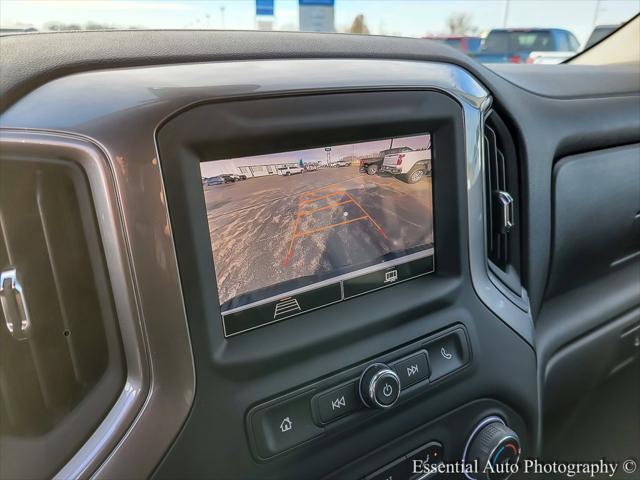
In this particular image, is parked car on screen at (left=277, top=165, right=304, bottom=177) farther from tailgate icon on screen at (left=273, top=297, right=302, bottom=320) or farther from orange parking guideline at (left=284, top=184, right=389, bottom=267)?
tailgate icon on screen at (left=273, top=297, right=302, bottom=320)

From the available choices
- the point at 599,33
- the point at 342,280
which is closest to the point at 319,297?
the point at 342,280

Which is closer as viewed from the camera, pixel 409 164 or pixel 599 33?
pixel 409 164

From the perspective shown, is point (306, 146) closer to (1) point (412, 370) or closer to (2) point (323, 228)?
(2) point (323, 228)

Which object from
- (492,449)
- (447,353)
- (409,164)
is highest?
(409,164)

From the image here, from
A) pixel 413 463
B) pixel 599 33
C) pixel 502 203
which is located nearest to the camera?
pixel 413 463

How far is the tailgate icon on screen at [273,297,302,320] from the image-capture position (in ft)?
3.27

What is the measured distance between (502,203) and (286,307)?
0.65 m

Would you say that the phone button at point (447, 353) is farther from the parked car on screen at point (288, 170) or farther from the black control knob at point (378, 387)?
the parked car on screen at point (288, 170)

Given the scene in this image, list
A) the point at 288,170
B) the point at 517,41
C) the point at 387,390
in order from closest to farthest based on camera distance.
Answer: the point at 288,170, the point at 387,390, the point at 517,41

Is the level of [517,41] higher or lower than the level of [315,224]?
higher

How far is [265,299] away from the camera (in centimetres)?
98

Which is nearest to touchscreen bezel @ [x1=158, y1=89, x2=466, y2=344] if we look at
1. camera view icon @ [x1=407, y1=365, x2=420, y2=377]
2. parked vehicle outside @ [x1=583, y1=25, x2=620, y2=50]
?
camera view icon @ [x1=407, y1=365, x2=420, y2=377]

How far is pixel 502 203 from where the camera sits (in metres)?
1.32

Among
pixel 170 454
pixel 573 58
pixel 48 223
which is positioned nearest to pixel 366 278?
pixel 170 454
